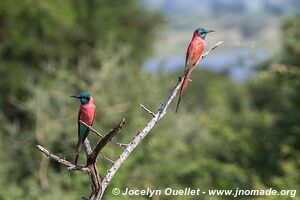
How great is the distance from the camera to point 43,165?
→ 11.3m

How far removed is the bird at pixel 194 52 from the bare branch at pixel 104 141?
0.31 metres

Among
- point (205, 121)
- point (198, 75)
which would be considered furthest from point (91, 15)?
point (198, 75)

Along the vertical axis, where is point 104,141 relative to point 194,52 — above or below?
below

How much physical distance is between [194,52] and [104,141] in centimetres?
57

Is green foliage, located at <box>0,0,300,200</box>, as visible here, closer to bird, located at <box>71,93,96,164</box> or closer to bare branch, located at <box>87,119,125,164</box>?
bare branch, located at <box>87,119,125,164</box>

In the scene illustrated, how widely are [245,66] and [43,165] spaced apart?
435 centimetres

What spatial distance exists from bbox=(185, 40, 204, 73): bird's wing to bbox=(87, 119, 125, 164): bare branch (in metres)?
0.42

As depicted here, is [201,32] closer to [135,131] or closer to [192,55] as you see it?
[192,55]

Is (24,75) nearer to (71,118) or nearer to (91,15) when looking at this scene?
(91,15)

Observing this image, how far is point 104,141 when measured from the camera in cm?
260

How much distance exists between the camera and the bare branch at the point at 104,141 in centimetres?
251

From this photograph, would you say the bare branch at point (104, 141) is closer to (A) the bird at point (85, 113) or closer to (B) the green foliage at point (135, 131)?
(A) the bird at point (85, 113)

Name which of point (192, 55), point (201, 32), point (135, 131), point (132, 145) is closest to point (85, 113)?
point (132, 145)

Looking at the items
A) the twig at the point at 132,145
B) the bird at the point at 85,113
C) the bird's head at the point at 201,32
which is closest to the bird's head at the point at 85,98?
the bird at the point at 85,113
